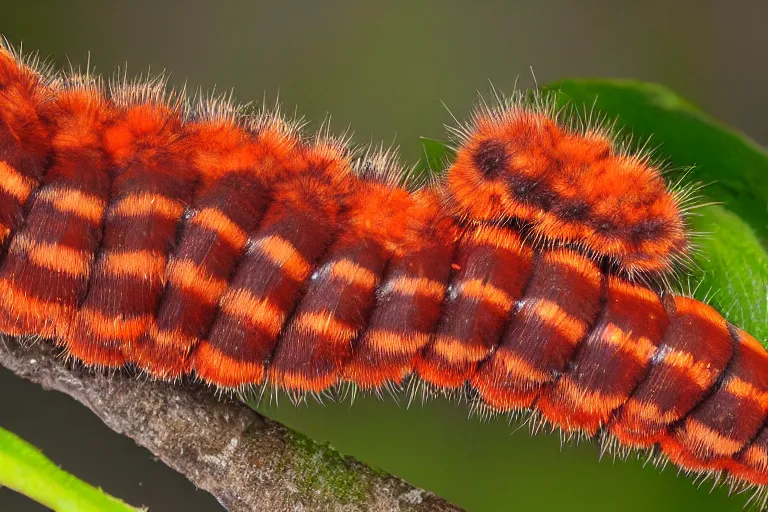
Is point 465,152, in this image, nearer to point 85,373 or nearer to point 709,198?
point 709,198

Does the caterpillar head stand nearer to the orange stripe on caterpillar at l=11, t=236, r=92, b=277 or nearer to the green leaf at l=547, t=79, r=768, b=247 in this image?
the green leaf at l=547, t=79, r=768, b=247

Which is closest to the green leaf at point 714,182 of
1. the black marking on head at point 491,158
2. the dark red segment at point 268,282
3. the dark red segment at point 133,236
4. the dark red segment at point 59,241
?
the black marking on head at point 491,158

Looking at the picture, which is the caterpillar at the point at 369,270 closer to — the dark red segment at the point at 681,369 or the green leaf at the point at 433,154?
the dark red segment at the point at 681,369

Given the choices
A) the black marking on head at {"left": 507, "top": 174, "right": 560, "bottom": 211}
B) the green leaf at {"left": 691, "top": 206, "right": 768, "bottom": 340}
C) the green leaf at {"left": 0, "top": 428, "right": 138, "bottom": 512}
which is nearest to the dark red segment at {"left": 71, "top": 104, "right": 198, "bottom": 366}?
the green leaf at {"left": 0, "top": 428, "right": 138, "bottom": 512}

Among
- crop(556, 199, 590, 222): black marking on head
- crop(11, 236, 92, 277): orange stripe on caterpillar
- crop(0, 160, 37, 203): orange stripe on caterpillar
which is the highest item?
crop(556, 199, 590, 222): black marking on head

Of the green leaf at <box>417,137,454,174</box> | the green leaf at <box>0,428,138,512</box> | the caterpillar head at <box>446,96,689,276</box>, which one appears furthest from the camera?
the green leaf at <box>417,137,454,174</box>

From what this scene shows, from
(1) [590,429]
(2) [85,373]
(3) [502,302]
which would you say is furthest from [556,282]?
(2) [85,373]

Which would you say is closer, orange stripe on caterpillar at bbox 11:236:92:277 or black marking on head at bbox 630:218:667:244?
orange stripe on caterpillar at bbox 11:236:92:277
